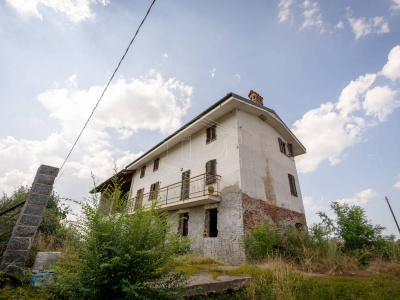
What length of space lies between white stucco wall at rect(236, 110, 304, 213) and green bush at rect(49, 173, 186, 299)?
7.09 metres

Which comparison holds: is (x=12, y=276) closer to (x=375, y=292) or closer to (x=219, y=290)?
(x=219, y=290)

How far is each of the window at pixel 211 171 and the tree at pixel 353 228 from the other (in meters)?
5.79

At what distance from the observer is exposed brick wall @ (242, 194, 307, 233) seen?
893 cm

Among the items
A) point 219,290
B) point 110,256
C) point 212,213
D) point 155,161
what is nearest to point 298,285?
point 219,290

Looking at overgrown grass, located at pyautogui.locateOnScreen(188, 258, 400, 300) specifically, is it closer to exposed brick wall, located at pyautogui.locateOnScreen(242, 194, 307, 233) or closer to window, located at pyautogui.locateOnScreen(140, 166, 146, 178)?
exposed brick wall, located at pyautogui.locateOnScreen(242, 194, 307, 233)

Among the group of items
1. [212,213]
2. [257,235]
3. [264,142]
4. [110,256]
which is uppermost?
[264,142]

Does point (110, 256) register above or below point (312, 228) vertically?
below

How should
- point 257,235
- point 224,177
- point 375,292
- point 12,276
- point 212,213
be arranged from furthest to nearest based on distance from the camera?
1. point 212,213
2. point 224,177
3. point 257,235
4. point 375,292
5. point 12,276

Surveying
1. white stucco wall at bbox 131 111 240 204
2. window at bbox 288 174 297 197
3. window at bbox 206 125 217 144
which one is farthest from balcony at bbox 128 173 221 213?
window at bbox 288 174 297 197

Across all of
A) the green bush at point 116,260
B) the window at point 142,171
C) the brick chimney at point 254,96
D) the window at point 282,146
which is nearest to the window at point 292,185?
the window at point 282,146

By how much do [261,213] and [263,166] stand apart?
261 cm

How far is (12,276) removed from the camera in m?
3.36

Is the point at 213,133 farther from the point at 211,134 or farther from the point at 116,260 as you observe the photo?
the point at 116,260

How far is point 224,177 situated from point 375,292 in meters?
6.54
